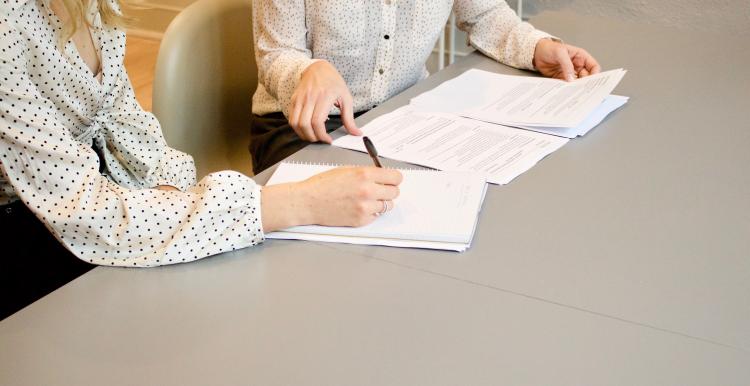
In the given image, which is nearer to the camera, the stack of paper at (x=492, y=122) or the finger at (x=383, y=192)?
the finger at (x=383, y=192)

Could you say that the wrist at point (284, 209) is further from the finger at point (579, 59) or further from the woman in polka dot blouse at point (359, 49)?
the finger at point (579, 59)

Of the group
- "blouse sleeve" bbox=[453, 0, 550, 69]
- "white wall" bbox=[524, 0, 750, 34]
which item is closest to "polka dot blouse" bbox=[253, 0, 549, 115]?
"blouse sleeve" bbox=[453, 0, 550, 69]

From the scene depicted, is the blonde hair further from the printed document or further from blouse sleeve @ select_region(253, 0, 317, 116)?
the printed document

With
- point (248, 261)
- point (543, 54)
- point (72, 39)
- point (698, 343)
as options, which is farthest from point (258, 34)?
point (698, 343)

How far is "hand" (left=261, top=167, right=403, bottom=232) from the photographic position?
3.37 feet

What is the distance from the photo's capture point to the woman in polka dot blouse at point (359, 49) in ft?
5.02

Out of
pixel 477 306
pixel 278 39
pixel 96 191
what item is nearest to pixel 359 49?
pixel 278 39

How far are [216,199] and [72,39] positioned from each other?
0.39 metres

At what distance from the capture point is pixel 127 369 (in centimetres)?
80

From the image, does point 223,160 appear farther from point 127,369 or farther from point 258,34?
point 127,369

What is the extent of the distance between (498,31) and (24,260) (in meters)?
1.05

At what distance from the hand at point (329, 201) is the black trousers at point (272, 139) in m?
0.48

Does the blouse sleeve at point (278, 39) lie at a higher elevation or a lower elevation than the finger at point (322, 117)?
higher

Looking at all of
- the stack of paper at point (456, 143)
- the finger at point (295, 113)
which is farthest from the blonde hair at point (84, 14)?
the stack of paper at point (456, 143)
